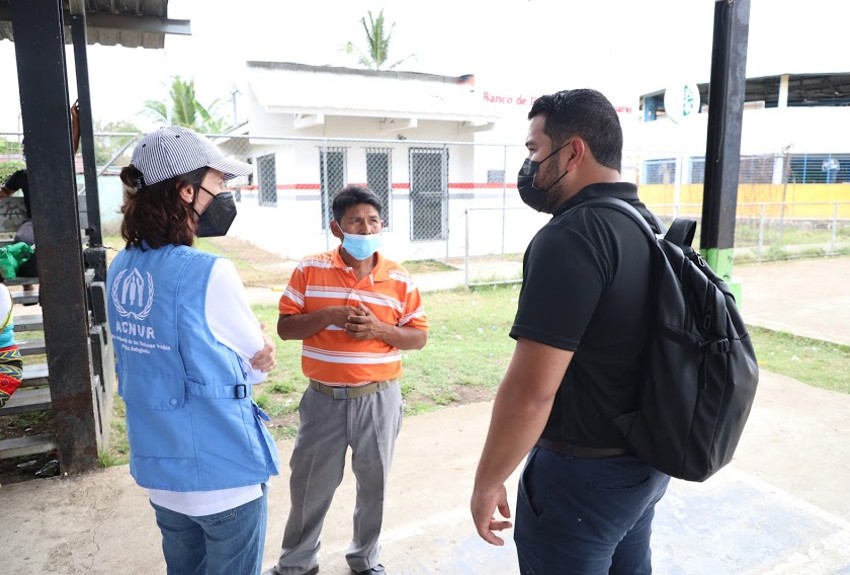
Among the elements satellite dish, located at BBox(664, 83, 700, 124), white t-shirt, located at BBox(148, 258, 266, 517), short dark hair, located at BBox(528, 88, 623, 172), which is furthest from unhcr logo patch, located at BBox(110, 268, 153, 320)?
satellite dish, located at BBox(664, 83, 700, 124)

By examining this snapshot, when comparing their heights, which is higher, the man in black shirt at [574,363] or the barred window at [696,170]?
the barred window at [696,170]

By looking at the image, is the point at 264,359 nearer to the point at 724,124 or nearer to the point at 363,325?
the point at 363,325

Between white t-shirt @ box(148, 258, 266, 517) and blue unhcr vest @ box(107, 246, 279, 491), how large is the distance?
0.02 metres

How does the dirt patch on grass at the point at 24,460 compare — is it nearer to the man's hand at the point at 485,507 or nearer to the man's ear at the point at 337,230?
the man's ear at the point at 337,230

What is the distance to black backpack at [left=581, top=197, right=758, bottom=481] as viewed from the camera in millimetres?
1568

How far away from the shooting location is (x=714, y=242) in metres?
3.91

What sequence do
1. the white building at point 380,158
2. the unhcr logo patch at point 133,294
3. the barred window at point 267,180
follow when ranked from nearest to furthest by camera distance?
the unhcr logo patch at point 133,294 → the white building at point 380,158 → the barred window at point 267,180

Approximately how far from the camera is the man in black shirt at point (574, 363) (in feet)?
5.12

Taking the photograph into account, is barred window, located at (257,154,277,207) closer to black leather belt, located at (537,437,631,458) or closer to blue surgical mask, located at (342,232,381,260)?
blue surgical mask, located at (342,232,381,260)

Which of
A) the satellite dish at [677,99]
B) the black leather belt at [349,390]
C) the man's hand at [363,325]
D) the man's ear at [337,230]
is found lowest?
the black leather belt at [349,390]

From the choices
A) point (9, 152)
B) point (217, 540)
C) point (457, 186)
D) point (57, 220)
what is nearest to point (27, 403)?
point (57, 220)

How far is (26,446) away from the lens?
3.92 meters

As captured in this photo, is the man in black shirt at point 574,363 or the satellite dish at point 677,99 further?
the satellite dish at point 677,99

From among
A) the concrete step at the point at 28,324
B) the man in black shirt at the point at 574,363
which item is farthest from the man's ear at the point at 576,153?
the concrete step at the point at 28,324
